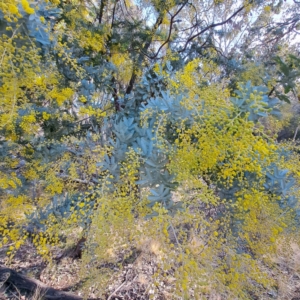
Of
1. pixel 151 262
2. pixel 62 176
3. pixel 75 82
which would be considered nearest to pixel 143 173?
pixel 62 176

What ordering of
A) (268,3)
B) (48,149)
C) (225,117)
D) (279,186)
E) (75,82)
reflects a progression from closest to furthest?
(225,117), (279,186), (75,82), (48,149), (268,3)

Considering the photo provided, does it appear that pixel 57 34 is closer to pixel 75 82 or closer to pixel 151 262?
pixel 75 82

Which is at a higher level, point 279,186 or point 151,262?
point 279,186

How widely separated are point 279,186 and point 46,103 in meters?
2.09

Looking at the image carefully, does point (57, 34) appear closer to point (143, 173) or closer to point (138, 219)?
point (143, 173)

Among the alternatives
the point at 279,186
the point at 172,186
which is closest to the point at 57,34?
the point at 172,186

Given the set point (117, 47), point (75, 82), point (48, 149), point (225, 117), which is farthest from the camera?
point (117, 47)

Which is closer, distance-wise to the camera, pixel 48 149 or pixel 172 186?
pixel 172 186

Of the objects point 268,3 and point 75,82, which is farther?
point 268,3

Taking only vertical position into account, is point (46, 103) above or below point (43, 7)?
below

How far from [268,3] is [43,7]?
9.15ft

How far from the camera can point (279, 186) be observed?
1.25m

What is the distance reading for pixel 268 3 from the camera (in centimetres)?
274

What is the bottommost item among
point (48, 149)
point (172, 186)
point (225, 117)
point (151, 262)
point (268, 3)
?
point (151, 262)
